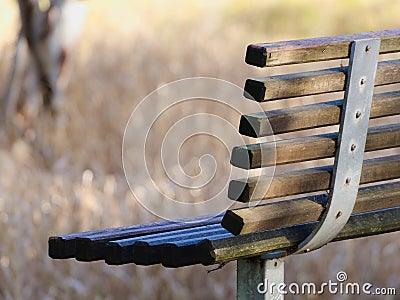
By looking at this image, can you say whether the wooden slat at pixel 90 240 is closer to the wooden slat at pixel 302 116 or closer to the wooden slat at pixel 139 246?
the wooden slat at pixel 139 246

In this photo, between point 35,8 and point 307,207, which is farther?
point 35,8

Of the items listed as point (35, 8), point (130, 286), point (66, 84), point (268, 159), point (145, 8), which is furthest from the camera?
point (145, 8)

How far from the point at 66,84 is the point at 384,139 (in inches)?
128

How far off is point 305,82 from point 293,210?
255mm

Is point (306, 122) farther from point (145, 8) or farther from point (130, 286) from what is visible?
point (145, 8)

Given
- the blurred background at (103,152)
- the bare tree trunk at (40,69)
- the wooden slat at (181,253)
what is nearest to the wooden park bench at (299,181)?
the wooden slat at (181,253)

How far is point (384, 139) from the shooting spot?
1991mm

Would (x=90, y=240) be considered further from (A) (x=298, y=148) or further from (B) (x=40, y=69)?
(B) (x=40, y=69)

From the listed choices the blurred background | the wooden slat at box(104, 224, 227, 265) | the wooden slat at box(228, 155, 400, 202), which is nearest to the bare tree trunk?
the blurred background

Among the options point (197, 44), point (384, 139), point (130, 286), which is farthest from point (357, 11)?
point (384, 139)

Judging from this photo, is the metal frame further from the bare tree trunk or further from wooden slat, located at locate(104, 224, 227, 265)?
the bare tree trunk

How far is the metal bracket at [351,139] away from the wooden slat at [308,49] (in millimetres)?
32

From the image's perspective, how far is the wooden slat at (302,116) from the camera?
1732mm

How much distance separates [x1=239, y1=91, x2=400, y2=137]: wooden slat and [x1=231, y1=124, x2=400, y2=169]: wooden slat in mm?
27
